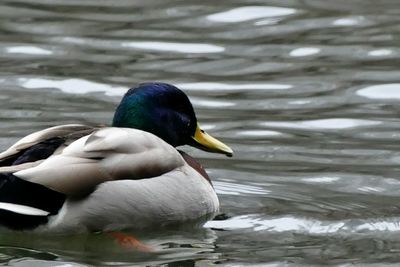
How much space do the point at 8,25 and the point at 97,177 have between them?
5.97 metres

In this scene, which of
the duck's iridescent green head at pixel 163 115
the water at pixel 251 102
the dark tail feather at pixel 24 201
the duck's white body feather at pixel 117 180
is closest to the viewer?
the dark tail feather at pixel 24 201

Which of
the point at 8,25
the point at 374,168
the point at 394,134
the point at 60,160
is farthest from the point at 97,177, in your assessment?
the point at 8,25

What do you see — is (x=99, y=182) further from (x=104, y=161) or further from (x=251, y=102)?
(x=251, y=102)

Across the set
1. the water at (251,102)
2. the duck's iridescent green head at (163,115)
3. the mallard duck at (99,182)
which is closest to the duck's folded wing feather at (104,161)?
the mallard duck at (99,182)

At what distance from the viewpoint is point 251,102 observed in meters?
11.7

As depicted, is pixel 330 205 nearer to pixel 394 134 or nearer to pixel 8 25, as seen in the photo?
pixel 394 134

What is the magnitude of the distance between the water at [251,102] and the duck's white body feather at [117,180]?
0.13 meters

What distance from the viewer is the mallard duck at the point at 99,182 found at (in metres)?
8.14

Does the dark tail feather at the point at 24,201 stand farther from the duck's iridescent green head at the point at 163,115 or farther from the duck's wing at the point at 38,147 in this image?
the duck's iridescent green head at the point at 163,115

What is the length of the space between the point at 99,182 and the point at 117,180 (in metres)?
0.12

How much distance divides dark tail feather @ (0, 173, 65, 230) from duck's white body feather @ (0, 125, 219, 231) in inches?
2.2

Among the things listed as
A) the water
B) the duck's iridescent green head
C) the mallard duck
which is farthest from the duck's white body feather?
the duck's iridescent green head

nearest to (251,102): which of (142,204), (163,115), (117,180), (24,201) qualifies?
(163,115)

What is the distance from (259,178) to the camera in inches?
386
